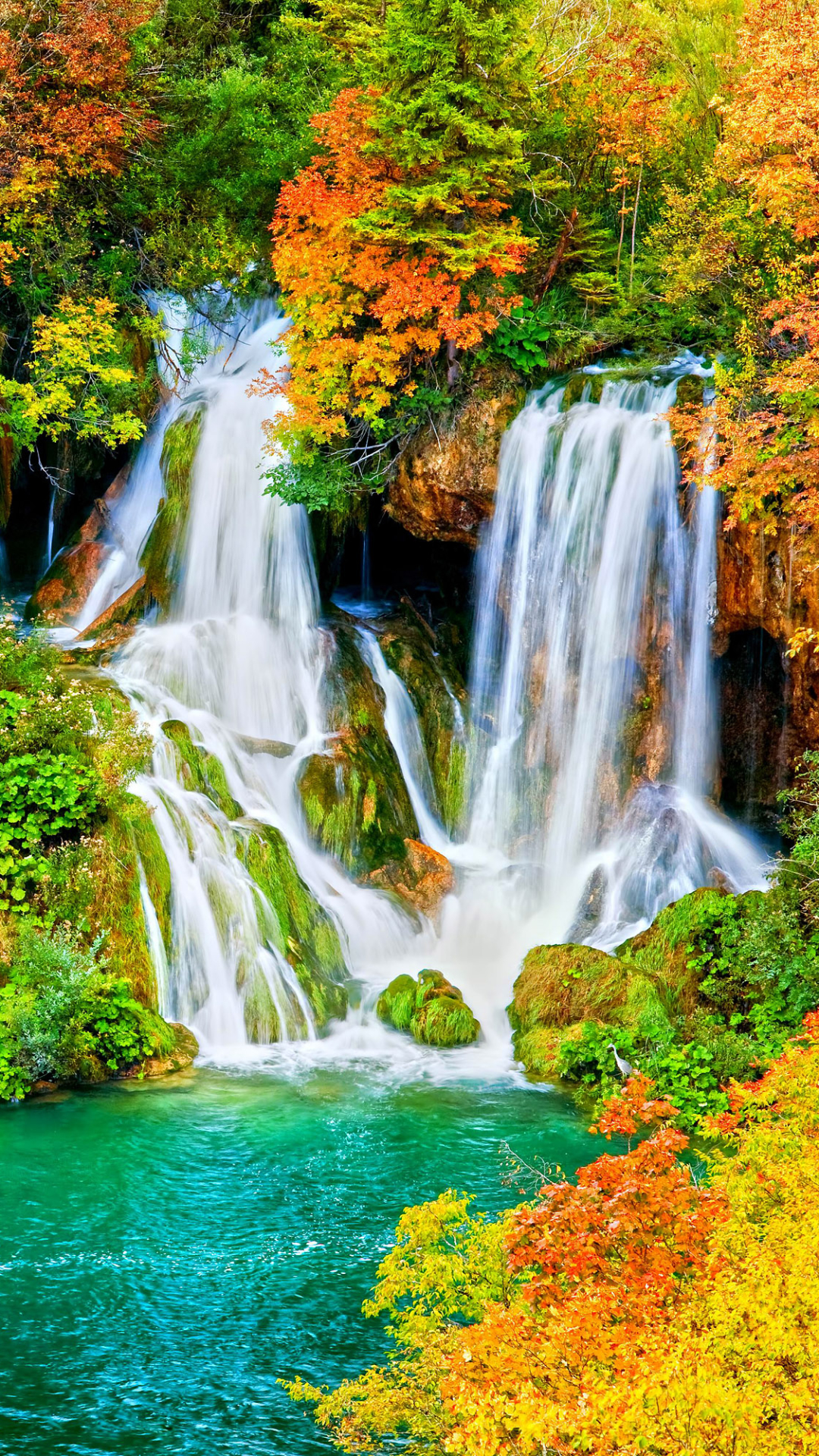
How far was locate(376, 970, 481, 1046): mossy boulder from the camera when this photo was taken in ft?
39.0

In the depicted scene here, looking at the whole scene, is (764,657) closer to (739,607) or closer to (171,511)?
(739,607)

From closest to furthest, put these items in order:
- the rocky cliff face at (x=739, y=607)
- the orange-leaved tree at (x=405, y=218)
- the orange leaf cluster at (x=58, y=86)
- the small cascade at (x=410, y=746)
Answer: the rocky cliff face at (x=739, y=607) < the orange-leaved tree at (x=405, y=218) < the small cascade at (x=410, y=746) < the orange leaf cluster at (x=58, y=86)

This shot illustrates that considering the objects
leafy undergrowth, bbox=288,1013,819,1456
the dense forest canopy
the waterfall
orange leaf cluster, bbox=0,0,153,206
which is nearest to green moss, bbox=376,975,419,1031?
the waterfall

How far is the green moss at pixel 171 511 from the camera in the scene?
16.9 metres

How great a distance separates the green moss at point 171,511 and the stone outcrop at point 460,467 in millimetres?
3047

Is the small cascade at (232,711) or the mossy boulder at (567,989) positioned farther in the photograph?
the small cascade at (232,711)

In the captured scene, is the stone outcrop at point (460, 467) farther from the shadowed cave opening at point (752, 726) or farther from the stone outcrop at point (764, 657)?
the shadowed cave opening at point (752, 726)

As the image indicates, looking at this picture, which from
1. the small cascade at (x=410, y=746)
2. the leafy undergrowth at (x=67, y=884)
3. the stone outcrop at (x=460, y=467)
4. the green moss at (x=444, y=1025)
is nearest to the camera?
the leafy undergrowth at (x=67, y=884)

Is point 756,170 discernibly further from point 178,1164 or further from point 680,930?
point 178,1164

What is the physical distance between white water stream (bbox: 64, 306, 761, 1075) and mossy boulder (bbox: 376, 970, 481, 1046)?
0.23 m

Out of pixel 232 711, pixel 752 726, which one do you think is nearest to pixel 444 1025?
pixel 232 711

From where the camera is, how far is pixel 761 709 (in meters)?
15.1

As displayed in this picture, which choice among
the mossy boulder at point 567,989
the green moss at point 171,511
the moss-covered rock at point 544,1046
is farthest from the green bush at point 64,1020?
the green moss at point 171,511

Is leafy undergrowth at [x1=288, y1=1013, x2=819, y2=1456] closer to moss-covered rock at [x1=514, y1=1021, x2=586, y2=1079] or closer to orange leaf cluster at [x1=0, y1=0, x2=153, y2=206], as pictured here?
moss-covered rock at [x1=514, y1=1021, x2=586, y2=1079]
